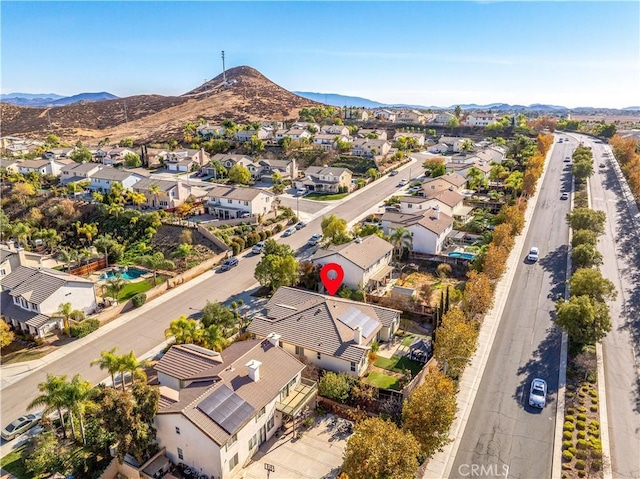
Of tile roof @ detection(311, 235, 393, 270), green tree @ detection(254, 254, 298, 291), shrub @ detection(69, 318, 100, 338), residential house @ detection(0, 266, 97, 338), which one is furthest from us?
tile roof @ detection(311, 235, 393, 270)

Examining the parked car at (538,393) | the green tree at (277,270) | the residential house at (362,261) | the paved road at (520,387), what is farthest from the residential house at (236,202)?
the parked car at (538,393)

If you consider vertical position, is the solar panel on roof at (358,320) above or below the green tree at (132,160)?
below

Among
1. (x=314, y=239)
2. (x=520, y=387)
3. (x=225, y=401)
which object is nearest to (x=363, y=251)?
(x=314, y=239)

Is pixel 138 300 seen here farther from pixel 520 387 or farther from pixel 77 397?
pixel 520 387

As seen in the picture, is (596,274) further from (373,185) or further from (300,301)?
(373,185)

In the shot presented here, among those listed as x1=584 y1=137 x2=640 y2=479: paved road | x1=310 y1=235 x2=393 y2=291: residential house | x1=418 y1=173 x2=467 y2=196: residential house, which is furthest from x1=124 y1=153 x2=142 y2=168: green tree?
x1=584 y1=137 x2=640 y2=479: paved road

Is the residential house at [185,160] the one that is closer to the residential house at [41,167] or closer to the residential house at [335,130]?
the residential house at [41,167]

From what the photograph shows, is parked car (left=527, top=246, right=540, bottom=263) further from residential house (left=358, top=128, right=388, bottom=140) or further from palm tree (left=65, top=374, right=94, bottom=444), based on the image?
residential house (left=358, top=128, right=388, bottom=140)
